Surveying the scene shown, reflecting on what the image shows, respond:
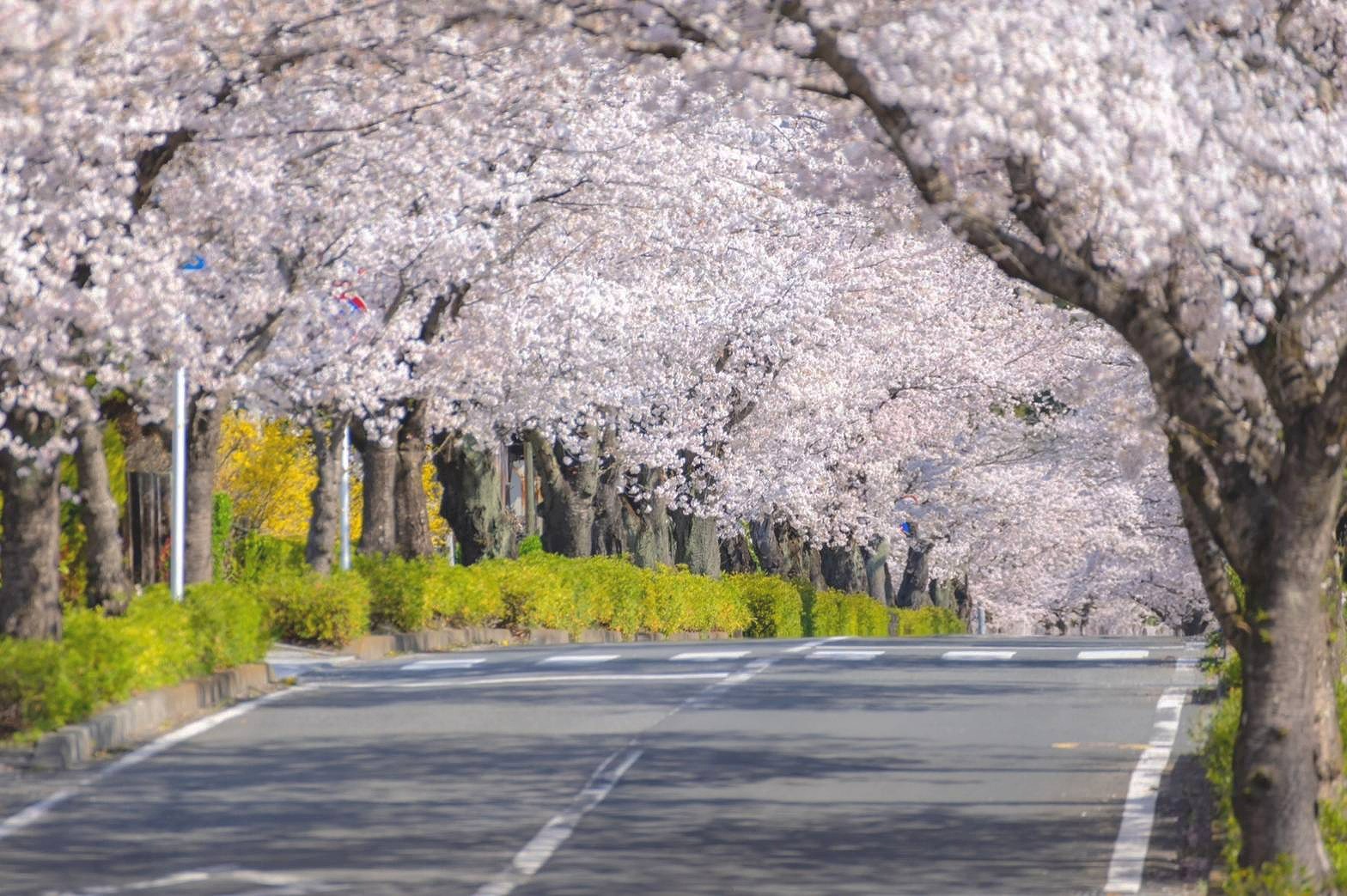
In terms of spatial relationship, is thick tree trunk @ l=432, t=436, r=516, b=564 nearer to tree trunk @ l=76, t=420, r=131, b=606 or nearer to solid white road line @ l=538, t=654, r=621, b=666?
solid white road line @ l=538, t=654, r=621, b=666

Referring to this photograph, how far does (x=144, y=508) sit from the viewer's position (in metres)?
25.8

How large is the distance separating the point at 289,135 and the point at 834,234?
1990cm

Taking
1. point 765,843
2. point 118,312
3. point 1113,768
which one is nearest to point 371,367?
point 118,312

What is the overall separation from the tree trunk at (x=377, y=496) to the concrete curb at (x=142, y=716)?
9.54 m

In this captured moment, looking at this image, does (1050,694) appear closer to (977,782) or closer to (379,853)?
(977,782)

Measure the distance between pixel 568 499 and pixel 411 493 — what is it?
24.3ft

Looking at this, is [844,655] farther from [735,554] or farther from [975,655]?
[735,554]

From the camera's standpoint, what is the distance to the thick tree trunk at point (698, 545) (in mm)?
42344

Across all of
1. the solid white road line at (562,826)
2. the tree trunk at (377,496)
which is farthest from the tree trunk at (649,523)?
the solid white road line at (562,826)

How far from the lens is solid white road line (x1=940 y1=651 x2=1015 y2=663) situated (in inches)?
872

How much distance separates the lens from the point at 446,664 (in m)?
21.2

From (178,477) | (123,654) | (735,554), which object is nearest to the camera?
(123,654)

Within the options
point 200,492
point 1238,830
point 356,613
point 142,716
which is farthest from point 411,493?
point 1238,830

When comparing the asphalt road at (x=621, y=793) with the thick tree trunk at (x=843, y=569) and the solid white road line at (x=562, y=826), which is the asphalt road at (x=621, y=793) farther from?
the thick tree trunk at (x=843, y=569)
